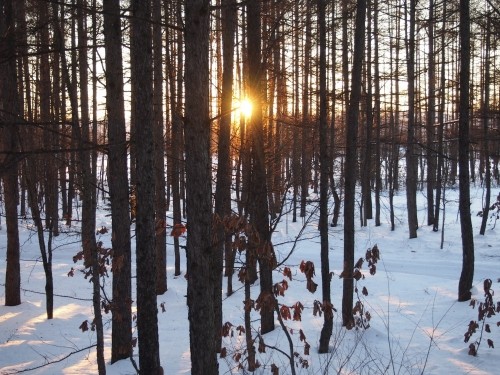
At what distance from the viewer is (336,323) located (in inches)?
320

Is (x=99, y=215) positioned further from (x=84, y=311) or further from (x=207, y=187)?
(x=207, y=187)

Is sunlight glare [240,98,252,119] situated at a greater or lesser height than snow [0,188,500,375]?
greater

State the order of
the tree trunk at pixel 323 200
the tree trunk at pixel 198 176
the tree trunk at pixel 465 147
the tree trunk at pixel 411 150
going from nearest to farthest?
the tree trunk at pixel 198 176 < the tree trunk at pixel 323 200 < the tree trunk at pixel 465 147 < the tree trunk at pixel 411 150

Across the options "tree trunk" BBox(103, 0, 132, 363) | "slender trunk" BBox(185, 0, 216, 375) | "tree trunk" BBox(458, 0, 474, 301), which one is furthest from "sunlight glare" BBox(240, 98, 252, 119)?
"tree trunk" BBox(458, 0, 474, 301)

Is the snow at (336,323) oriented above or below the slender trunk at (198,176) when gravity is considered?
below

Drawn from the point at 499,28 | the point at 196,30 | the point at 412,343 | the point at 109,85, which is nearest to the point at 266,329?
the point at 412,343

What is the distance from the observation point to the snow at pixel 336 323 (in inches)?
284

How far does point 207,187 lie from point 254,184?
12.1ft

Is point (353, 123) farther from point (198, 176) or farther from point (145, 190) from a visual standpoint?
point (198, 176)

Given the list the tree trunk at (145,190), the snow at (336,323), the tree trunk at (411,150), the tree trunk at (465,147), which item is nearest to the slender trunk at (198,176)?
the tree trunk at (145,190)

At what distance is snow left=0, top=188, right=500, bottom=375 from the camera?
721 cm

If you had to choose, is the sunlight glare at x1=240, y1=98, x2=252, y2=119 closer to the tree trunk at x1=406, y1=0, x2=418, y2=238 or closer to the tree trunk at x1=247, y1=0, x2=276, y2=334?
the tree trunk at x1=247, y1=0, x2=276, y2=334

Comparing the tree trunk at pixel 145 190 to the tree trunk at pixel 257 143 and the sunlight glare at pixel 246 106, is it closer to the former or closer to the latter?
the sunlight glare at pixel 246 106

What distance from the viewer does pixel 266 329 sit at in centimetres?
915
